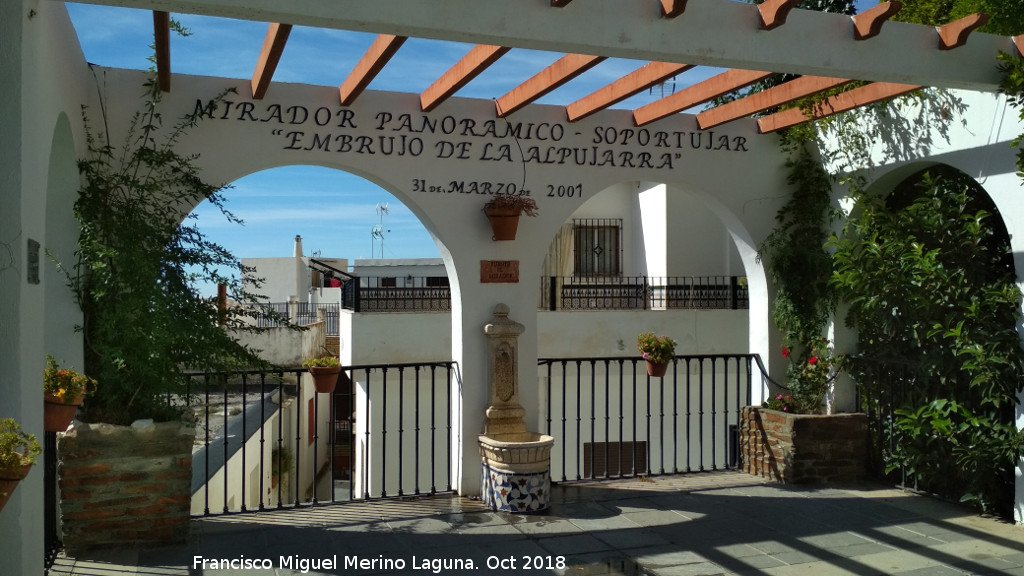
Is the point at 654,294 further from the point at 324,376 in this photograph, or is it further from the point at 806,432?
the point at 324,376

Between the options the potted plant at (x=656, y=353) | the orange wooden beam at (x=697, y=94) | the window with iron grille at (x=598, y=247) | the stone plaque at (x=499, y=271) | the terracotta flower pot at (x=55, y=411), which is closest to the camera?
the terracotta flower pot at (x=55, y=411)

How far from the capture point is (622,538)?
4.98m

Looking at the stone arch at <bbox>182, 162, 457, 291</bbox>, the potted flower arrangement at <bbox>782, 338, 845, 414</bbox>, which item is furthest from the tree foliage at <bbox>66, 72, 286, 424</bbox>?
the potted flower arrangement at <bbox>782, 338, 845, 414</bbox>

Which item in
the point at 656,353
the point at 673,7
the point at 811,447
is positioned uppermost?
the point at 673,7

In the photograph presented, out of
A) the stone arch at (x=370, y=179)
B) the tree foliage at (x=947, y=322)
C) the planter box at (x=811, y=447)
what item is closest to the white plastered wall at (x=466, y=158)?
the stone arch at (x=370, y=179)

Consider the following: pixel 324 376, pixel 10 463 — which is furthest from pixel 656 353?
pixel 10 463

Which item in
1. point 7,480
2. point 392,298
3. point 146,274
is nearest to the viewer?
point 7,480

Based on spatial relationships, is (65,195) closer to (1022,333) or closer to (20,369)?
(20,369)

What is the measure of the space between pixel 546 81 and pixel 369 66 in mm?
1101

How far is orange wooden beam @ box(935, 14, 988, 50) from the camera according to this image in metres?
4.61

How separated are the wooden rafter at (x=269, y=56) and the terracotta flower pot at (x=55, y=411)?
2007mm

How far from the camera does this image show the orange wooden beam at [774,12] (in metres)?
4.11

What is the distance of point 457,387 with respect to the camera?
6.08 metres

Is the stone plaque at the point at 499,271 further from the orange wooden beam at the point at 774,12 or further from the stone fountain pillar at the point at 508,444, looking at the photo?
the orange wooden beam at the point at 774,12
